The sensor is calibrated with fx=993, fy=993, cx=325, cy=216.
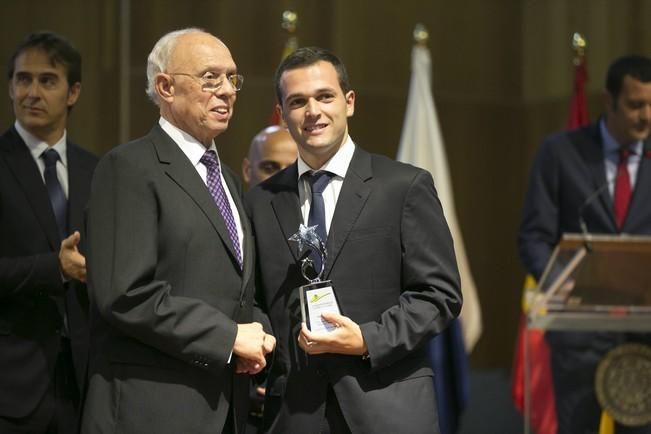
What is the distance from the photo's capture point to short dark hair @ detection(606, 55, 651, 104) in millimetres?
4504

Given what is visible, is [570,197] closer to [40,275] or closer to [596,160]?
[596,160]

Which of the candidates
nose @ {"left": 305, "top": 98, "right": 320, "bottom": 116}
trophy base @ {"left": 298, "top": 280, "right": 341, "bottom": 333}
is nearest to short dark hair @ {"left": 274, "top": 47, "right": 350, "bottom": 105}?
nose @ {"left": 305, "top": 98, "right": 320, "bottom": 116}

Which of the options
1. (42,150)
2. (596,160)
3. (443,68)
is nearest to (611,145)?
(596,160)

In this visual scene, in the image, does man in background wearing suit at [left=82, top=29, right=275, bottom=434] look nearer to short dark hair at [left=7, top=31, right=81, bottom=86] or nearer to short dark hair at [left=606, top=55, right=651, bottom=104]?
short dark hair at [left=7, top=31, right=81, bottom=86]

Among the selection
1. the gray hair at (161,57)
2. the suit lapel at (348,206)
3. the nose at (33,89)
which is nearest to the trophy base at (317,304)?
the suit lapel at (348,206)

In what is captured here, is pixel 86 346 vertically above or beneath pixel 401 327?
beneath

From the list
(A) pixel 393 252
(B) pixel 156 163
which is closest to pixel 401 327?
(A) pixel 393 252

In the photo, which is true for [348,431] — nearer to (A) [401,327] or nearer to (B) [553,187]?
(A) [401,327]

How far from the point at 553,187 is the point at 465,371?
1633 millimetres

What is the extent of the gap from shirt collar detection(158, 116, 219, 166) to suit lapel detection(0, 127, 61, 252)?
0.84 m

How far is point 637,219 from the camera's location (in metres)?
4.36

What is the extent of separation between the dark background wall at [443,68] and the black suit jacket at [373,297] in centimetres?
352

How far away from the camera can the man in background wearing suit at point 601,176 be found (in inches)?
Result: 173

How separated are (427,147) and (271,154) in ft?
7.25
